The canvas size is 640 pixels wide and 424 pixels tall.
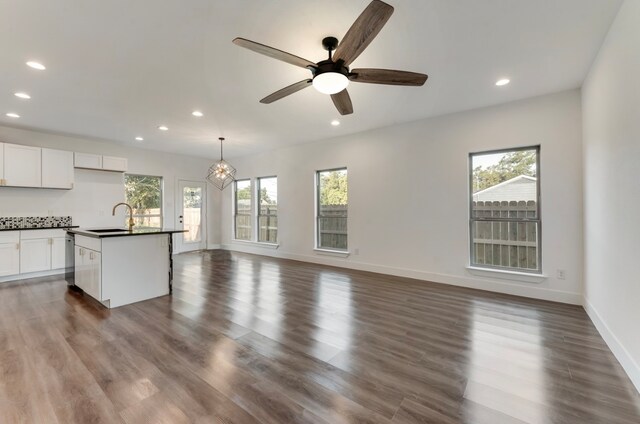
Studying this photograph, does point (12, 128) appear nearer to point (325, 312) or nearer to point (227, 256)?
point (227, 256)

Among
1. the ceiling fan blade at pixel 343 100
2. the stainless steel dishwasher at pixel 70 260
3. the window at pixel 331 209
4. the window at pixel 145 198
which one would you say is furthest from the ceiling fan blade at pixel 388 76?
the window at pixel 145 198

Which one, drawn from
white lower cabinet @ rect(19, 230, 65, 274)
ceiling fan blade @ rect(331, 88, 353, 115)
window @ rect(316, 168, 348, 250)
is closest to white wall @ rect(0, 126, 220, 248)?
white lower cabinet @ rect(19, 230, 65, 274)

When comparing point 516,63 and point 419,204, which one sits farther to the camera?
point 419,204

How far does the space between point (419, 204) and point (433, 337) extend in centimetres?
261

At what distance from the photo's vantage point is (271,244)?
7.25 metres

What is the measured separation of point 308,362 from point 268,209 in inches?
223

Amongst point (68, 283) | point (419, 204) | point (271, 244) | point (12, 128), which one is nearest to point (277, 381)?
point (419, 204)

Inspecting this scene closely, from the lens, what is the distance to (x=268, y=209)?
7570 millimetres

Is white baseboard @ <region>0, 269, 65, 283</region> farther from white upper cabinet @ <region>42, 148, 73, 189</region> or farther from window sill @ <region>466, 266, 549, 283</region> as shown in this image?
window sill @ <region>466, 266, 549, 283</region>

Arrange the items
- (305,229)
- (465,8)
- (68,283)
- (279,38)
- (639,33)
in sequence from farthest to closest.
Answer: (305,229) < (68,283) < (279,38) < (465,8) < (639,33)

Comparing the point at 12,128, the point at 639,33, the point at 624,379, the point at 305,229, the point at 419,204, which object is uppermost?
the point at 12,128

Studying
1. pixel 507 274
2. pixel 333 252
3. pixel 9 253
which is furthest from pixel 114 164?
pixel 507 274

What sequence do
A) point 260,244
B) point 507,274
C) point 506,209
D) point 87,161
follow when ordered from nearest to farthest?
point 507,274
point 506,209
point 87,161
point 260,244

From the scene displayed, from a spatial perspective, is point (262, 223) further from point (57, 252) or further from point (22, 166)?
point (22, 166)
